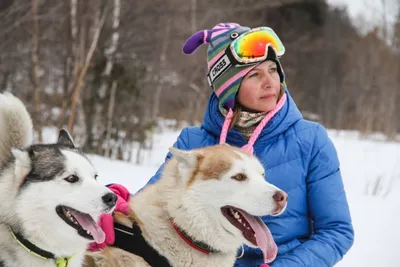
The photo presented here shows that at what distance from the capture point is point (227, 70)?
2605 mm

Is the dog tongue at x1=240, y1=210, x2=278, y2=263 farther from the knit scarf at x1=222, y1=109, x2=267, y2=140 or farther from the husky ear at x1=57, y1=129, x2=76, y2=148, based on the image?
the husky ear at x1=57, y1=129, x2=76, y2=148

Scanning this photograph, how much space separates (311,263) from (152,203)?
0.87 meters

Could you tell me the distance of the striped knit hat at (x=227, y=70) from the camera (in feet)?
8.42

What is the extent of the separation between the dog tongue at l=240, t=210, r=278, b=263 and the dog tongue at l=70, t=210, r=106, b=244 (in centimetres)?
68

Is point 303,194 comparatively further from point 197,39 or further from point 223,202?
point 197,39

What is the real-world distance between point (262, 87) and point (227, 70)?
241 mm

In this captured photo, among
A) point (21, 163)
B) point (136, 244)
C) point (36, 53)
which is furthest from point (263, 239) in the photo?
point (36, 53)

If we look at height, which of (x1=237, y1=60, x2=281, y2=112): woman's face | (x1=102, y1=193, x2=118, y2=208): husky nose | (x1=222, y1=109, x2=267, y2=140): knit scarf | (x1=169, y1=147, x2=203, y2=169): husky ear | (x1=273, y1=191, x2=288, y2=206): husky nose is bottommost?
(x1=102, y1=193, x2=118, y2=208): husky nose

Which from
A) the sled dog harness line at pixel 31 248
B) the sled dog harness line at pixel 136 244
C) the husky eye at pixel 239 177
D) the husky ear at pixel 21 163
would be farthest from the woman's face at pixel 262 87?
the sled dog harness line at pixel 31 248

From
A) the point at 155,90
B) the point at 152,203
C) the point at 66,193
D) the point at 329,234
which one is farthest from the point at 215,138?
the point at 155,90

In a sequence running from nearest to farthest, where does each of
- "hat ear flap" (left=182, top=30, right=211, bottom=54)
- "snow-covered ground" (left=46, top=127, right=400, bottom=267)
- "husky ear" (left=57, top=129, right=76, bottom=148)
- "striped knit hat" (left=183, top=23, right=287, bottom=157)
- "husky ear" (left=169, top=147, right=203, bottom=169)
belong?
"husky ear" (left=169, top=147, right=203, bottom=169) < "husky ear" (left=57, top=129, right=76, bottom=148) < "striped knit hat" (left=183, top=23, right=287, bottom=157) < "hat ear flap" (left=182, top=30, right=211, bottom=54) < "snow-covered ground" (left=46, top=127, right=400, bottom=267)

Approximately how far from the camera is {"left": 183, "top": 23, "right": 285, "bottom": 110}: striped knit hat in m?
2.57

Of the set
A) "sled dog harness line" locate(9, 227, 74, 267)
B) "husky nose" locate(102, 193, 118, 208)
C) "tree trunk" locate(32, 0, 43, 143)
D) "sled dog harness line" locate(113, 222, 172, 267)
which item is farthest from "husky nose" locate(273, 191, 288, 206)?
"tree trunk" locate(32, 0, 43, 143)

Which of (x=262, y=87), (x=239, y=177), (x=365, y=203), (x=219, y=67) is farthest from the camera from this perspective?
(x=365, y=203)
